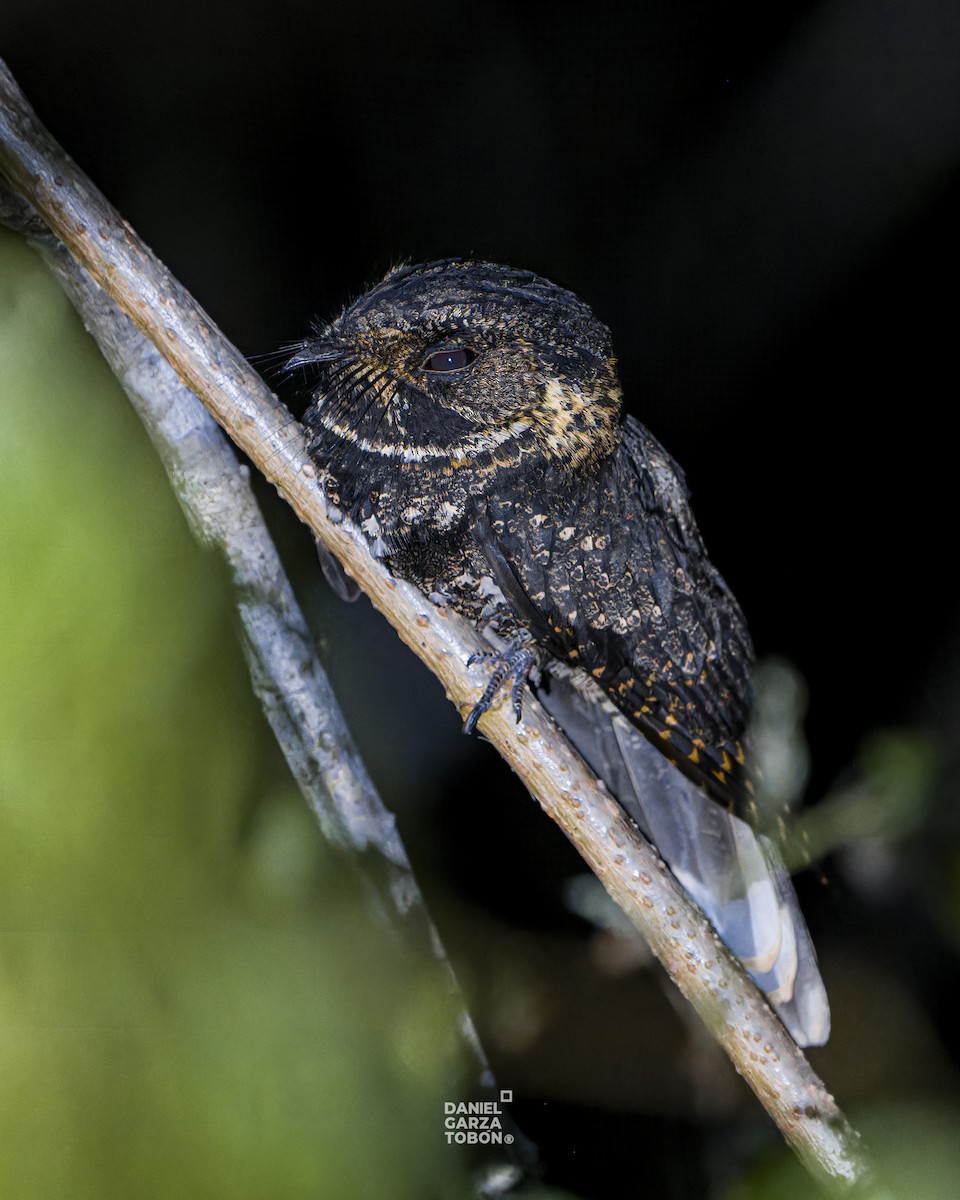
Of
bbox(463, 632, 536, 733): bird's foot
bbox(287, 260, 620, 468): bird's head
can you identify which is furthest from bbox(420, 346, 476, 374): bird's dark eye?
bbox(463, 632, 536, 733): bird's foot

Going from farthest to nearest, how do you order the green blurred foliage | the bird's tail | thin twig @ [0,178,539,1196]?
the bird's tail, thin twig @ [0,178,539,1196], the green blurred foliage

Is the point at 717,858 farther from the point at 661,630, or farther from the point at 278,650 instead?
the point at 278,650

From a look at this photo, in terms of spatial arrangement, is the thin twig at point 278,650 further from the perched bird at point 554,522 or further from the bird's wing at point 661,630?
the bird's wing at point 661,630

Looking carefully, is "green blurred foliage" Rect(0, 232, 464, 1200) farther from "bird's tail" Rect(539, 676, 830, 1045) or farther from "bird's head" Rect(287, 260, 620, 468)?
"bird's tail" Rect(539, 676, 830, 1045)

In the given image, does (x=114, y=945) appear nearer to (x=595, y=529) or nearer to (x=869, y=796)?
(x=595, y=529)

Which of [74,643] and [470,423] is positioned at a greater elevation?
[470,423]

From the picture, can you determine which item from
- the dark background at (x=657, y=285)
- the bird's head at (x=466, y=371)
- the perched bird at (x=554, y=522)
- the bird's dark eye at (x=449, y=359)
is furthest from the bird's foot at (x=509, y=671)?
the bird's dark eye at (x=449, y=359)

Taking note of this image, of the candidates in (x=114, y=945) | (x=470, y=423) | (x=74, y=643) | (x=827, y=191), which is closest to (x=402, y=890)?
(x=114, y=945)
